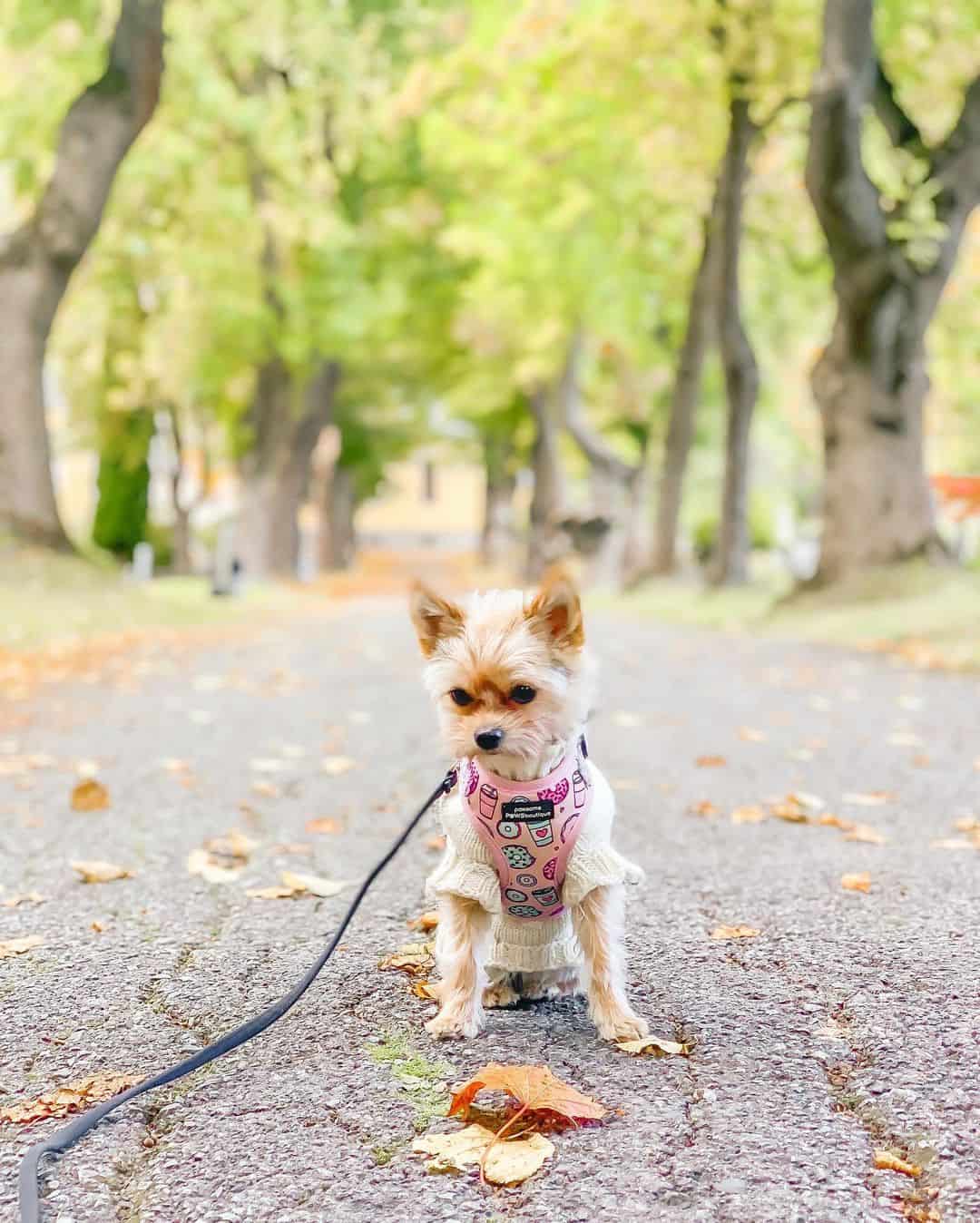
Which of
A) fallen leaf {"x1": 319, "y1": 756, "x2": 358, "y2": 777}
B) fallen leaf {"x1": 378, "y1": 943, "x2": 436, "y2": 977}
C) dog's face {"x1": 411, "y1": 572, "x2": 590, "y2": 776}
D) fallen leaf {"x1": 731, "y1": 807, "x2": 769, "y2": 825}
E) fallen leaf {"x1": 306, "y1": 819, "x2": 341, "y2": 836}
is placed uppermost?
dog's face {"x1": 411, "y1": 572, "x2": 590, "y2": 776}

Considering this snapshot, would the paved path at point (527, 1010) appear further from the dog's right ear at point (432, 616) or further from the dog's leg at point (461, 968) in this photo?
the dog's right ear at point (432, 616)

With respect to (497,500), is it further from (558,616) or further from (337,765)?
(558,616)

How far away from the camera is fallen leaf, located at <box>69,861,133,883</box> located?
4.70 meters

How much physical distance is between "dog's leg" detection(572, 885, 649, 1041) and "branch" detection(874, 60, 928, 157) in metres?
14.3

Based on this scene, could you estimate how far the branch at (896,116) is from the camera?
1505 centimetres

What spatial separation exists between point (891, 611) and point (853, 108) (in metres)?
5.58

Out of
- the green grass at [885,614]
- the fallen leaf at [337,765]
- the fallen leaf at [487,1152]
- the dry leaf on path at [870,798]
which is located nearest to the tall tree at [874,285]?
the green grass at [885,614]

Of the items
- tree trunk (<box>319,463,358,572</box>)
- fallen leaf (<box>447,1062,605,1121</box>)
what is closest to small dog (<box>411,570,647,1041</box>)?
fallen leaf (<box>447,1062,605,1121</box>)

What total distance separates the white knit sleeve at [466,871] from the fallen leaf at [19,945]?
1.47 m

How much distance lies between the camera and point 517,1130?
2646 millimetres

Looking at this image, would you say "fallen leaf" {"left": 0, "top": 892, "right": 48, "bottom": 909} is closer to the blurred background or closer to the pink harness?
the pink harness

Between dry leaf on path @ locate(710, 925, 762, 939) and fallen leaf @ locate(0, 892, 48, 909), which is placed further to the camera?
fallen leaf @ locate(0, 892, 48, 909)

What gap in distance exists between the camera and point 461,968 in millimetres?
3172

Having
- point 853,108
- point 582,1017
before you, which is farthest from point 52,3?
point 582,1017
